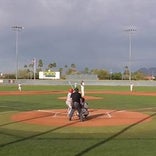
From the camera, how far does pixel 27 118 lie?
68.1 feet

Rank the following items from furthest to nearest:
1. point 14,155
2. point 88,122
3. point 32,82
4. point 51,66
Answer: point 51,66 → point 32,82 → point 88,122 → point 14,155

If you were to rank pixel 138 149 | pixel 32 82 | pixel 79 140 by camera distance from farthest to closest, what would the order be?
pixel 32 82
pixel 79 140
pixel 138 149

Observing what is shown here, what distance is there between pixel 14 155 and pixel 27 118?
9.84 m

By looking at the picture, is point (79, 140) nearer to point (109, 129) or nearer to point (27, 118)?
point (109, 129)

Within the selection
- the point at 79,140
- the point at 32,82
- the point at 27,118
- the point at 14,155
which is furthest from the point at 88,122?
the point at 32,82

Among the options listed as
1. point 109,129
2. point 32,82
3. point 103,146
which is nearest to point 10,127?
point 109,129

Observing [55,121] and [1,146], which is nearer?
[1,146]

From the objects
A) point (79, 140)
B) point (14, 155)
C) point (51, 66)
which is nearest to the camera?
point (14, 155)

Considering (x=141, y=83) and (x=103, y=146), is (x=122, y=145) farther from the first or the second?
(x=141, y=83)

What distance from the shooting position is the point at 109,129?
16828mm

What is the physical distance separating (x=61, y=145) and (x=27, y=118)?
8.35m

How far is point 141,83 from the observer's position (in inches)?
3428

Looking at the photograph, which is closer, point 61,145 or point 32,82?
point 61,145

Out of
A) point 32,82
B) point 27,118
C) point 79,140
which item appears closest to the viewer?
point 79,140
